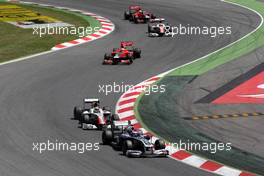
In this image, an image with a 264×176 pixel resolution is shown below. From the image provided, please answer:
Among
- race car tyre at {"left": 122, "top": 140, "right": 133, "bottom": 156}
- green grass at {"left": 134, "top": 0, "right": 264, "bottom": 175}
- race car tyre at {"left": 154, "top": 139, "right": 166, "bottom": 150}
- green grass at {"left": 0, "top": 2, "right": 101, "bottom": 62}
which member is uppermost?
race car tyre at {"left": 154, "top": 139, "right": 166, "bottom": 150}

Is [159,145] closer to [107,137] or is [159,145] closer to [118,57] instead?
[107,137]

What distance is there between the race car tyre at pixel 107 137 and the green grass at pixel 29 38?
16.4 meters

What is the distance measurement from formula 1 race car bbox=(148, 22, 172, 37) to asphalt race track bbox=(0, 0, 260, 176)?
0.74 metres

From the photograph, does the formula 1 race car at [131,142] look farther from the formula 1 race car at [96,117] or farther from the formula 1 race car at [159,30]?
the formula 1 race car at [159,30]

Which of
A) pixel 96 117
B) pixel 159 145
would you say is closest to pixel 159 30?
pixel 96 117

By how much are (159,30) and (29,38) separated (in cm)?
771

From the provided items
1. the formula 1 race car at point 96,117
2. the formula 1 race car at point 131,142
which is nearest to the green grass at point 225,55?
the formula 1 race car at point 96,117

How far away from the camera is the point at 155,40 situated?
4756cm

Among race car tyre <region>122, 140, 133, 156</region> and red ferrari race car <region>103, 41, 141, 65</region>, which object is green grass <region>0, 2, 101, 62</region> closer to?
red ferrari race car <region>103, 41, 141, 65</region>

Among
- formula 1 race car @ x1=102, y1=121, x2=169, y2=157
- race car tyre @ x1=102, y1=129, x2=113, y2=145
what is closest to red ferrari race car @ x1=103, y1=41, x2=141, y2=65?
formula 1 race car @ x1=102, y1=121, x2=169, y2=157

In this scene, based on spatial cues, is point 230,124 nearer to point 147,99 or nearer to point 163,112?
point 163,112

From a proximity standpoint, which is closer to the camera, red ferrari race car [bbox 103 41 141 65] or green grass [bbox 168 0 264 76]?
green grass [bbox 168 0 264 76]

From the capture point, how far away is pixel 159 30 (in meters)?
48.4

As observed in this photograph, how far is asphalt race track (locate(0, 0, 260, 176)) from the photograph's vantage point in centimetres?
2502
